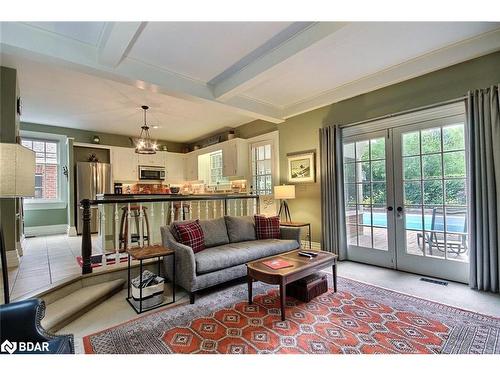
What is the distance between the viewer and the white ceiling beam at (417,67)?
9.06 ft

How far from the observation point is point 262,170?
226 inches

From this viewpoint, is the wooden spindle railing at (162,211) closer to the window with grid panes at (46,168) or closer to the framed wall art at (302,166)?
the framed wall art at (302,166)

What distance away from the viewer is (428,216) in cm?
344

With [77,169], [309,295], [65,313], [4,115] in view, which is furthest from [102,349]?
[77,169]

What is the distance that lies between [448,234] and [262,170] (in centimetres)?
357

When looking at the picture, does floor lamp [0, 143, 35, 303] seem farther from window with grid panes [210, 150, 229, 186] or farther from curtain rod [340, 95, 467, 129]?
window with grid panes [210, 150, 229, 186]

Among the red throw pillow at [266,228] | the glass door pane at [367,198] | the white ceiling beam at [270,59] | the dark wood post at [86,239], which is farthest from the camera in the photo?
the red throw pillow at [266,228]

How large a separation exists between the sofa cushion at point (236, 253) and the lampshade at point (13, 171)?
1.68m

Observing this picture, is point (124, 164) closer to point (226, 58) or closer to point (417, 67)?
point (226, 58)

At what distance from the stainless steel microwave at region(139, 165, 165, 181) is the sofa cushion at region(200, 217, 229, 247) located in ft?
14.5

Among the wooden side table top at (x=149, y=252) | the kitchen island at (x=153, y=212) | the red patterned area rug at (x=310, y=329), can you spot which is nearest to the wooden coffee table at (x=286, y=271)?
the red patterned area rug at (x=310, y=329)

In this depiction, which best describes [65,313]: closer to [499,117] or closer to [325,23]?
[325,23]

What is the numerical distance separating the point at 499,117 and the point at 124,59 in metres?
4.43

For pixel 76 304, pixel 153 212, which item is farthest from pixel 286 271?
pixel 153 212
